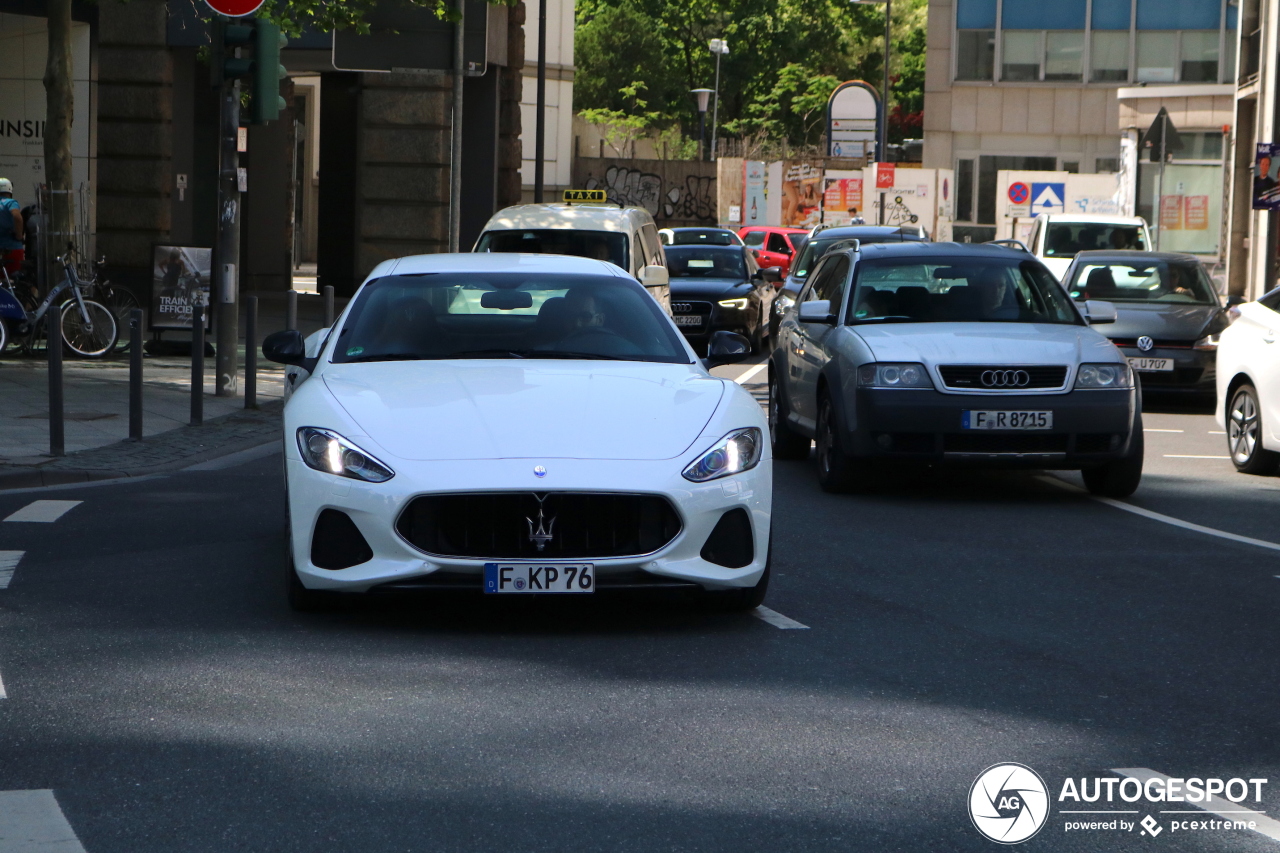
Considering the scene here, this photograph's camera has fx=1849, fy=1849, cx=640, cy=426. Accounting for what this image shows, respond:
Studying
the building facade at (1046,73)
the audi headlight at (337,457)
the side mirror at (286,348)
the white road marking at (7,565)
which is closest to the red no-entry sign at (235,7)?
the side mirror at (286,348)

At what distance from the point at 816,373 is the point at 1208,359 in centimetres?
762

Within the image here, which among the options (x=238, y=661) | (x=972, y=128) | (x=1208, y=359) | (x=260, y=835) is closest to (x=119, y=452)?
(x=238, y=661)

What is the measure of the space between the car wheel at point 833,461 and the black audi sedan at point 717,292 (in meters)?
11.8

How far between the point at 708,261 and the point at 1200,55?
1536 inches

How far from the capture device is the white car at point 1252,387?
12312 millimetres

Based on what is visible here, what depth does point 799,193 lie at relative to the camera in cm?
6406

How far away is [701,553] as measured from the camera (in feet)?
21.8

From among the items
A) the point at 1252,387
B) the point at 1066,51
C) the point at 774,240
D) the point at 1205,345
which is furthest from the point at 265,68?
the point at 1066,51

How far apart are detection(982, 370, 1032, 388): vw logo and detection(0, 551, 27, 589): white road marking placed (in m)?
5.34

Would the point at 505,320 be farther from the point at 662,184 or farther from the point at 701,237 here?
the point at 662,184

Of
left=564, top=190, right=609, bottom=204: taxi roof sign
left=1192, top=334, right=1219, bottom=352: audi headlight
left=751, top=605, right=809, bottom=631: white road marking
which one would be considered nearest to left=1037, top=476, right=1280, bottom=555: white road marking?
left=751, top=605, right=809, bottom=631: white road marking

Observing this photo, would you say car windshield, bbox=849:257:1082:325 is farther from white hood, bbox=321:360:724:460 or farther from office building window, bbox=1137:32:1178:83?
office building window, bbox=1137:32:1178:83

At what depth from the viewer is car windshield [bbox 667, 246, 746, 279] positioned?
25672mm

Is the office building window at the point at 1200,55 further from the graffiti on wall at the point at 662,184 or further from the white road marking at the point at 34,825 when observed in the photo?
the white road marking at the point at 34,825
